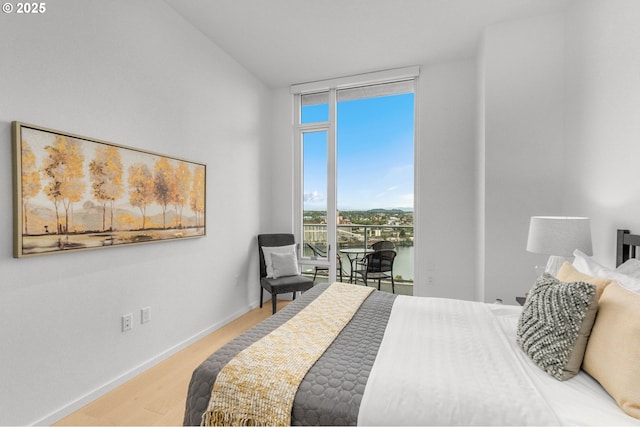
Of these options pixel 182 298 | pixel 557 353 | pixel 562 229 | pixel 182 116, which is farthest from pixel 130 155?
pixel 562 229

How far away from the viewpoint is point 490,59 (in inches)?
112

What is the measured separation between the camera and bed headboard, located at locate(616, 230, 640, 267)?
1.71m

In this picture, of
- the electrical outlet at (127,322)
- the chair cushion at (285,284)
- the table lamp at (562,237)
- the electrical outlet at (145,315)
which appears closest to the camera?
the table lamp at (562,237)

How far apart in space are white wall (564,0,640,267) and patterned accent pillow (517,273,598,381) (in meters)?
0.94

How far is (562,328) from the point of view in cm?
118

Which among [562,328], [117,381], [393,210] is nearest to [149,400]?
[117,381]

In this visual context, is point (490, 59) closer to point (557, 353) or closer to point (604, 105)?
point (604, 105)

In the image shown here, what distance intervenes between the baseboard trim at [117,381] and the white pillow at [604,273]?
2.95 meters

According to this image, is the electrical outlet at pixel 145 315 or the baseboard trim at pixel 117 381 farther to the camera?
the electrical outlet at pixel 145 315

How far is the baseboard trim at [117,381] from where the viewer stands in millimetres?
1771

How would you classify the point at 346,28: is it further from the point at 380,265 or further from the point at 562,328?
the point at 562,328

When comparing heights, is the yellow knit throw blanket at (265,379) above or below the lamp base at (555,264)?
below

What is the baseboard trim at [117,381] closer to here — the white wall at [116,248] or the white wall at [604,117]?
the white wall at [116,248]

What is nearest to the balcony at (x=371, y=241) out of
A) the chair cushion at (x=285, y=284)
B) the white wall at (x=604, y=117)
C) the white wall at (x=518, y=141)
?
the chair cushion at (x=285, y=284)
